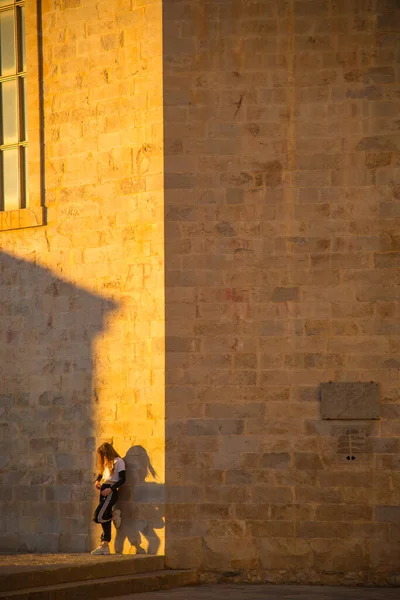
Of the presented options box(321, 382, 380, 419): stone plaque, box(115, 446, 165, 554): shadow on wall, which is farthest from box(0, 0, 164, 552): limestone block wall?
box(321, 382, 380, 419): stone plaque

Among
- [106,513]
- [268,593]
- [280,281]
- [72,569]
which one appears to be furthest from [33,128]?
[268,593]

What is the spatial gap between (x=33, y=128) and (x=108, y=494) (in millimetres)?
4829

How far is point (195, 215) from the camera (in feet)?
45.9

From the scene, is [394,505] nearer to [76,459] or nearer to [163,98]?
[76,459]

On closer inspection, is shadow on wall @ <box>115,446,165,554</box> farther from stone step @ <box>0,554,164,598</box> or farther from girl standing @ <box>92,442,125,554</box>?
stone step @ <box>0,554,164,598</box>

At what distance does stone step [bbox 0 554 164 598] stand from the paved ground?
46cm

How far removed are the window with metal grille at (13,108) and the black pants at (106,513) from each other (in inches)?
163

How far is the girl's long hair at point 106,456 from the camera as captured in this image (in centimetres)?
1402

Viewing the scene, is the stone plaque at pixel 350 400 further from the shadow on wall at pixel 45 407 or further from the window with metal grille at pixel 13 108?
the window with metal grille at pixel 13 108

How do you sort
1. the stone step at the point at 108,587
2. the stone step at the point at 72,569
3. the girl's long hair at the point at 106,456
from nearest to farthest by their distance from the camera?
the stone step at the point at 108,587 < the stone step at the point at 72,569 < the girl's long hair at the point at 106,456

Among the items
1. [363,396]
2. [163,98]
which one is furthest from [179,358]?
[163,98]

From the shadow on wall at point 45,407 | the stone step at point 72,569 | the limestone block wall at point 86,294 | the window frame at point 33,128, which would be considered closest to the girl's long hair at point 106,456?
the limestone block wall at point 86,294

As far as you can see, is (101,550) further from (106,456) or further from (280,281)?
(280,281)

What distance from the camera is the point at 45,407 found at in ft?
48.8
